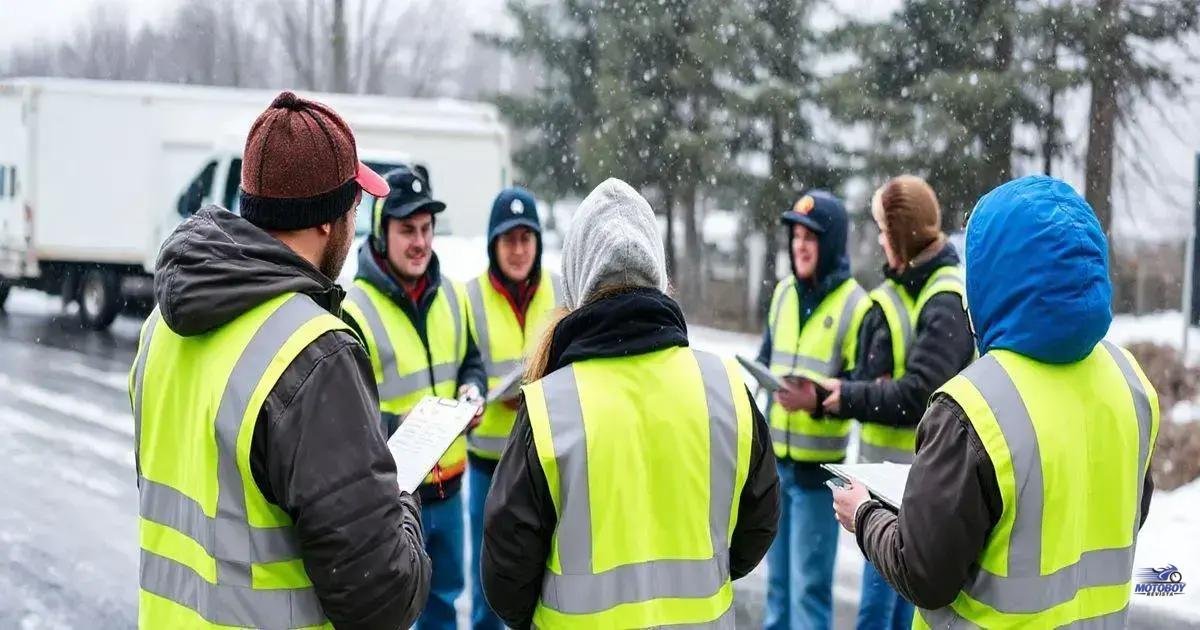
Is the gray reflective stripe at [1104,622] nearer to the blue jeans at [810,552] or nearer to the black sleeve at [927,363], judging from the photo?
the black sleeve at [927,363]

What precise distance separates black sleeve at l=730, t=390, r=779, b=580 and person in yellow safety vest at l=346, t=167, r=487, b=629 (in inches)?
69.2

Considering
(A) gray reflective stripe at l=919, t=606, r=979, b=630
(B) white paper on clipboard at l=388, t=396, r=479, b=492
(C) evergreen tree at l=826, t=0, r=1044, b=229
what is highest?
(C) evergreen tree at l=826, t=0, r=1044, b=229

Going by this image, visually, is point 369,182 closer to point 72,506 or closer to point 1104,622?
point 1104,622

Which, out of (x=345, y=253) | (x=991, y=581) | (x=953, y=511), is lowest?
(x=991, y=581)

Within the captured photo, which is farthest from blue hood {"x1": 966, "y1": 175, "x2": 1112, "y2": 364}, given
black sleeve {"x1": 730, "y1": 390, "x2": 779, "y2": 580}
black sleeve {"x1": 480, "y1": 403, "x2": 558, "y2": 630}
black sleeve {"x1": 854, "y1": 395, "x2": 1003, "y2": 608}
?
black sleeve {"x1": 480, "y1": 403, "x2": 558, "y2": 630}

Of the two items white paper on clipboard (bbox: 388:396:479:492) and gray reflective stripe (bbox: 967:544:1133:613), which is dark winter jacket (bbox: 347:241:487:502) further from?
gray reflective stripe (bbox: 967:544:1133:613)

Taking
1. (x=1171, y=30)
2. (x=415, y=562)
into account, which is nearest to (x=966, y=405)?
(x=415, y=562)

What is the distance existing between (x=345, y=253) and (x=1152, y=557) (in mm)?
5391

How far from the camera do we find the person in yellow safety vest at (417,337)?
4344 millimetres

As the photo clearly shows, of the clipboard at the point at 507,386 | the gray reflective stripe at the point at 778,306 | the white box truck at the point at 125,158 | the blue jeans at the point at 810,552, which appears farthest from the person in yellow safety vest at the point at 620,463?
the white box truck at the point at 125,158

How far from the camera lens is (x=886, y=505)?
2.77m

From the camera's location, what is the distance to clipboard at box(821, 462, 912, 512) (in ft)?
9.01

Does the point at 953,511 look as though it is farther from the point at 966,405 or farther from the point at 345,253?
the point at 345,253

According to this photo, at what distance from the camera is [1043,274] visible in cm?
240
